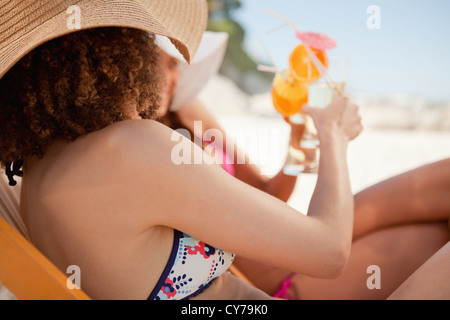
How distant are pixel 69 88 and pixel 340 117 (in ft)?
2.45

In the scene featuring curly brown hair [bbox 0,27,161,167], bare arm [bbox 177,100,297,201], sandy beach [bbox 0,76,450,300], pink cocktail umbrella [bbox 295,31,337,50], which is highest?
pink cocktail umbrella [bbox 295,31,337,50]

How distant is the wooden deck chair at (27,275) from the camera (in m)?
0.84

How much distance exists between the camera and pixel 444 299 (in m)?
0.96

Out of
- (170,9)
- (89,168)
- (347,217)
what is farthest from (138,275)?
(170,9)

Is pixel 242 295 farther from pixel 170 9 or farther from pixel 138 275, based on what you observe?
pixel 170 9

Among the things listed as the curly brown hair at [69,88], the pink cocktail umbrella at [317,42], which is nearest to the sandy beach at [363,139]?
the pink cocktail umbrella at [317,42]

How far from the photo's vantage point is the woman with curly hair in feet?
2.78

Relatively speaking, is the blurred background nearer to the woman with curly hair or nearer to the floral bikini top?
the woman with curly hair

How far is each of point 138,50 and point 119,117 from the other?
159mm

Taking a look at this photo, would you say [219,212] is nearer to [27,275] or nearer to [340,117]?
[27,275]

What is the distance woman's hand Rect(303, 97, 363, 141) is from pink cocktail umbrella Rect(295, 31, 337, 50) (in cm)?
23

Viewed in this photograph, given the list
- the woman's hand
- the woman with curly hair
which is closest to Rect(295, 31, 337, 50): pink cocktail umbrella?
the woman's hand

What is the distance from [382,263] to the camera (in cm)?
140

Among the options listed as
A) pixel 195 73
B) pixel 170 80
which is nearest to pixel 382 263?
pixel 170 80
